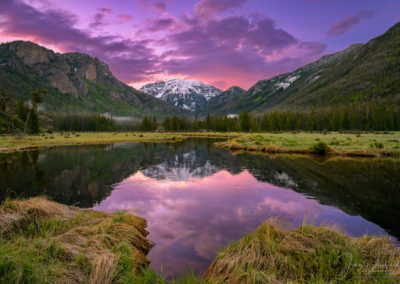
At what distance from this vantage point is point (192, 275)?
5.37m

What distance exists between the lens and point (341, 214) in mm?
11570

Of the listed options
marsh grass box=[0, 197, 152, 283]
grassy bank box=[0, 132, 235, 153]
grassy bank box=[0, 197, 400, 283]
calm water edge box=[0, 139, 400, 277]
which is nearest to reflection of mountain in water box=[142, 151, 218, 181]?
calm water edge box=[0, 139, 400, 277]

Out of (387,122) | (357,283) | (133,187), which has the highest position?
(387,122)

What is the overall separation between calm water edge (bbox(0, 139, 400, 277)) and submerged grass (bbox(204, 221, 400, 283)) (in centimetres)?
160

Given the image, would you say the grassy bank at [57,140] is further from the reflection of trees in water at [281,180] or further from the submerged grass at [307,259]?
the submerged grass at [307,259]

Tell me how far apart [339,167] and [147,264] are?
22785 mm

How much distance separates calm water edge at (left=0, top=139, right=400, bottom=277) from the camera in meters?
9.30

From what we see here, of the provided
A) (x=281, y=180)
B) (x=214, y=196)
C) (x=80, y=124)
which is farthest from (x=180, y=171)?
(x=80, y=124)

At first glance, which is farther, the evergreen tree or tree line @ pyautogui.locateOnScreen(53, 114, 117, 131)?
tree line @ pyautogui.locateOnScreen(53, 114, 117, 131)

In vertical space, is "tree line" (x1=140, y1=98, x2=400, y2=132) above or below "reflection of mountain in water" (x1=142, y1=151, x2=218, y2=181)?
above

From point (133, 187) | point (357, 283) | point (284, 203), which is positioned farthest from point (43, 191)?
point (357, 283)

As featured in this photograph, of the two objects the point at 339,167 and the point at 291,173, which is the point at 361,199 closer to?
the point at 291,173

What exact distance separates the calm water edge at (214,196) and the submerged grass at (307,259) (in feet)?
5.24

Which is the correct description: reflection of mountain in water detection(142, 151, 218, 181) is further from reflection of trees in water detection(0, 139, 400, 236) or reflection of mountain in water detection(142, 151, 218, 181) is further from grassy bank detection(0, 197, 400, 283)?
grassy bank detection(0, 197, 400, 283)
